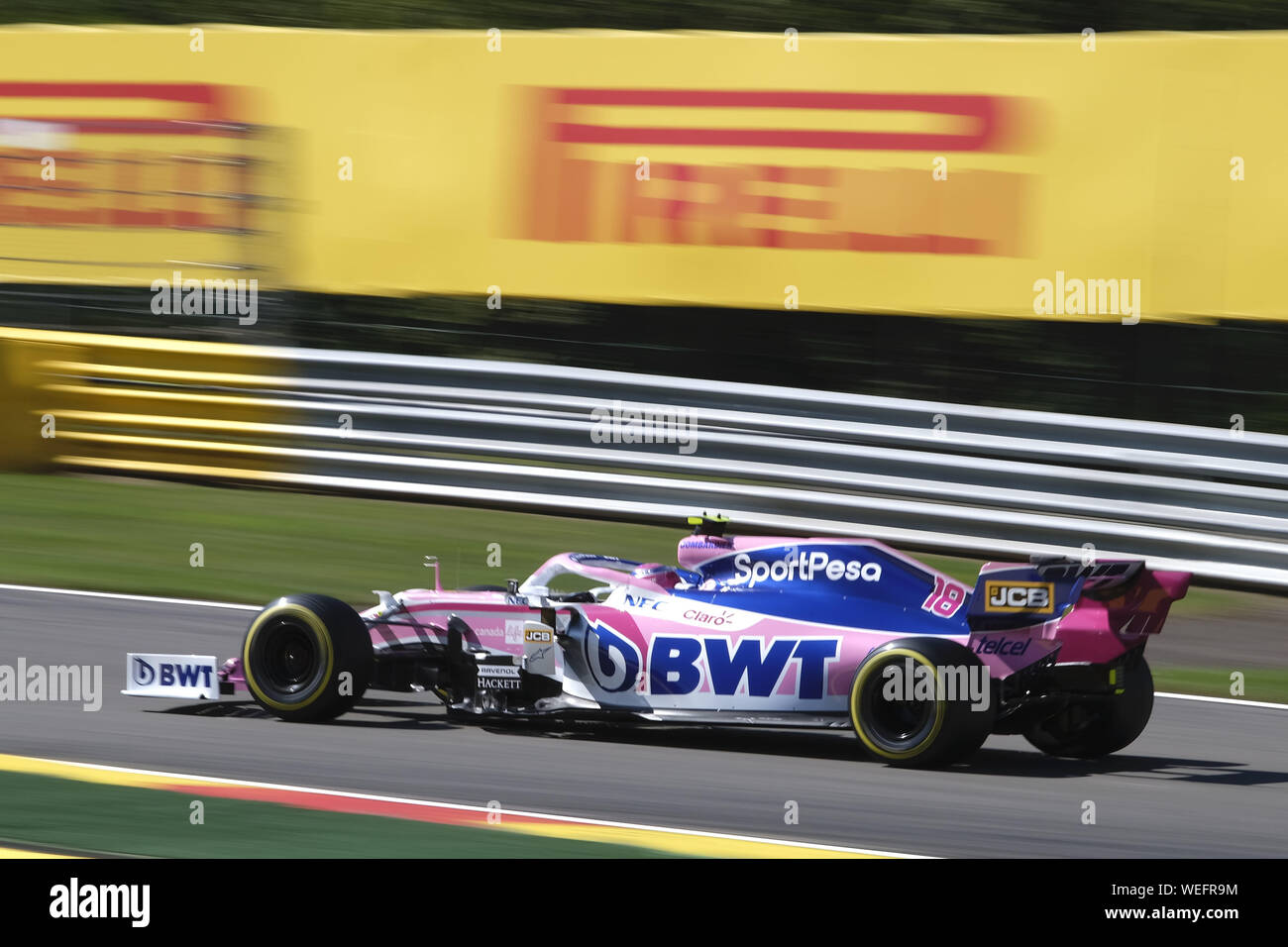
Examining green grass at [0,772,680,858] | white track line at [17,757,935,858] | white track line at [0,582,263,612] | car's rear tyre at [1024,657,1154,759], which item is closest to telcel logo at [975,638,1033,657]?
car's rear tyre at [1024,657,1154,759]

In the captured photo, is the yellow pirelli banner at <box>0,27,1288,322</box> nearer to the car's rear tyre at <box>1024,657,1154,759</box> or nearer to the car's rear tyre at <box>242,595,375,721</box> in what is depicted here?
the car's rear tyre at <box>1024,657,1154,759</box>

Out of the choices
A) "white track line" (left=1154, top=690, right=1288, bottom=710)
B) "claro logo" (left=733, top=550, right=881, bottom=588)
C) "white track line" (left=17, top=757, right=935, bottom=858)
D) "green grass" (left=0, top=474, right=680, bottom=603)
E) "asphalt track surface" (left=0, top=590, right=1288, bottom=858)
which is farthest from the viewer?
"green grass" (left=0, top=474, right=680, bottom=603)

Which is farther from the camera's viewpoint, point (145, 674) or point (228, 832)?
point (145, 674)

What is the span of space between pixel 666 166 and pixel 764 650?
6.61 meters

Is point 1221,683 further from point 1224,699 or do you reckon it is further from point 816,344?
point 816,344

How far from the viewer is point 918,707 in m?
7.62

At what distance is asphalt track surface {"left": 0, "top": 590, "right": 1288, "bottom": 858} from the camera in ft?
21.9

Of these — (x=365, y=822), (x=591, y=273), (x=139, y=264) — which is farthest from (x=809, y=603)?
(x=139, y=264)

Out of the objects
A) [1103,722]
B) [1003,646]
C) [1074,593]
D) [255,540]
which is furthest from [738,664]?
[255,540]

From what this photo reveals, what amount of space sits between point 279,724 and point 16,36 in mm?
9498

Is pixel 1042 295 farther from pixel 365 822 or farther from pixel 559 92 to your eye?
pixel 365 822

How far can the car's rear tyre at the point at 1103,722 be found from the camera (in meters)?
8.00

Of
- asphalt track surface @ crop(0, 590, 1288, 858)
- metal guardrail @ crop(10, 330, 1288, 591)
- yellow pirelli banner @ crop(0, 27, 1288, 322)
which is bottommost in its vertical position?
asphalt track surface @ crop(0, 590, 1288, 858)

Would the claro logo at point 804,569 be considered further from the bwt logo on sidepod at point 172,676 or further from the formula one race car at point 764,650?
the bwt logo on sidepod at point 172,676
